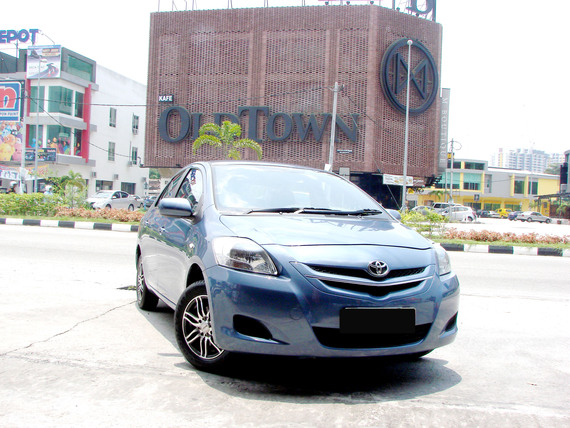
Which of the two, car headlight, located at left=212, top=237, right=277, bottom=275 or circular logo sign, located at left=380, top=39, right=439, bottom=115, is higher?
circular logo sign, located at left=380, top=39, right=439, bottom=115

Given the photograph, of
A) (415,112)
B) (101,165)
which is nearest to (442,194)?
A: (415,112)

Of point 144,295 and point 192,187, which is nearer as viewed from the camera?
point 192,187

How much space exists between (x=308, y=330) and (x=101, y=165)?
5069 cm

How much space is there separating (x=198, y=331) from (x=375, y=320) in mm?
1091

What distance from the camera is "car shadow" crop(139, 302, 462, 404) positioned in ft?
10.1

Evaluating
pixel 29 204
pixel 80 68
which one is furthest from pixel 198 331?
pixel 80 68

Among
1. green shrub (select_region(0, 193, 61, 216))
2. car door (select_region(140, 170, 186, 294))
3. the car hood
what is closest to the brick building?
green shrub (select_region(0, 193, 61, 216))

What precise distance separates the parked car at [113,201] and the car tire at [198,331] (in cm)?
2707

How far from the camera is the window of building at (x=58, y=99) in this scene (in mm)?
44344

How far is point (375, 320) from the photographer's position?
2.97 metres

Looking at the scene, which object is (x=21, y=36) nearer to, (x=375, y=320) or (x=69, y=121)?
(x=69, y=121)

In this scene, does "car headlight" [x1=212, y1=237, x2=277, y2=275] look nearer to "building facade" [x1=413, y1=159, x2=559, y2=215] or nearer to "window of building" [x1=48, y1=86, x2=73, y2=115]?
"window of building" [x1=48, y1=86, x2=73, y2=115]

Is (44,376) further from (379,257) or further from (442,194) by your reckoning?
(442,194)

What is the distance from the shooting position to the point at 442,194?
239 ft
